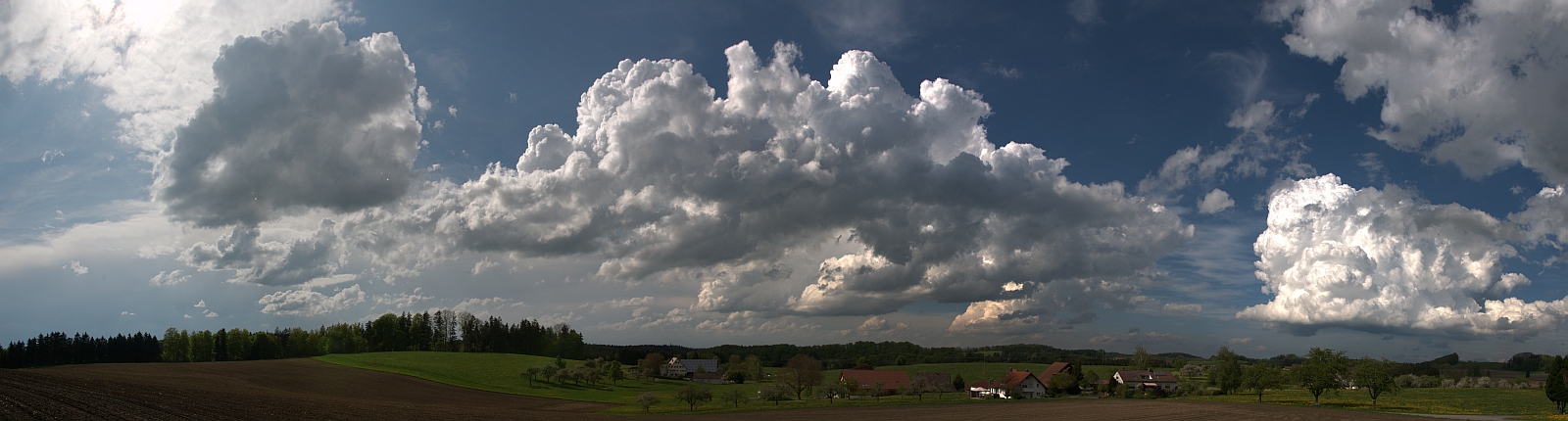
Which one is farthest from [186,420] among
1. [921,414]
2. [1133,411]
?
[1133,411]

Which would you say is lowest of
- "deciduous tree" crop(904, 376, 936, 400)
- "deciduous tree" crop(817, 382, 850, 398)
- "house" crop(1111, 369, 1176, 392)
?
"house" crop(1111, 369, 1176, 392)

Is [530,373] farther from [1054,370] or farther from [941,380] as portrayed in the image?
[1054,370]

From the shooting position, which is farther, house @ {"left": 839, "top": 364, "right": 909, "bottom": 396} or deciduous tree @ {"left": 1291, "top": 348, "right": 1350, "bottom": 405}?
house @ {"left": 839, "top": 364, "right": 909, "bottom": 396}

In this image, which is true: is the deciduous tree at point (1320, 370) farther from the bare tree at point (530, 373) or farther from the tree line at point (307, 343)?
the tree line at point (307, 343)

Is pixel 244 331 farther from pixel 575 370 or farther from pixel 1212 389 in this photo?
pixel 1212 389

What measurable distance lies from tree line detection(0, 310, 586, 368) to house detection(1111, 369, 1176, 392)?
390 ft

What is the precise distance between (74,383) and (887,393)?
90.1m

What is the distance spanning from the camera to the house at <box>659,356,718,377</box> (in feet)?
497

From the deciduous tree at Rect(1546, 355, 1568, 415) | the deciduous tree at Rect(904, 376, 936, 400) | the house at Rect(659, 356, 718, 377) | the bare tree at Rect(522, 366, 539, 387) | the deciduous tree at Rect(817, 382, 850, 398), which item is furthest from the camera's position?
the house at Rect(659, 356, 718, 377)

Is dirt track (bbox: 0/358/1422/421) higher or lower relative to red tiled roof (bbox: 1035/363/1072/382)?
higher

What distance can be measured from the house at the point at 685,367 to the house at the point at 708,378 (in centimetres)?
425

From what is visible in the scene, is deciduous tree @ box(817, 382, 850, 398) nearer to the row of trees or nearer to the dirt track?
the dirt track

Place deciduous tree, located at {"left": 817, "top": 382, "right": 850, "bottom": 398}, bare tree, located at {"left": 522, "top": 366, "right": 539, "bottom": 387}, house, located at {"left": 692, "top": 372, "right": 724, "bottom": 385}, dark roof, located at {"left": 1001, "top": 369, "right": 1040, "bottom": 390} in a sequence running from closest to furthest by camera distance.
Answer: deciduous tree, located at {"left": 817, "top": 382, "right": 850, "bottom": 398} → bare tree, located at {"left": 522, "top": 366, "right": 539, "bottom": 387} → dark roof, located at {"left": 1001, "top": 369, "right": 1040, "bottom": 390} → house, located at {"left": 692, "top": 372, "right": 724, "bottom": 385}

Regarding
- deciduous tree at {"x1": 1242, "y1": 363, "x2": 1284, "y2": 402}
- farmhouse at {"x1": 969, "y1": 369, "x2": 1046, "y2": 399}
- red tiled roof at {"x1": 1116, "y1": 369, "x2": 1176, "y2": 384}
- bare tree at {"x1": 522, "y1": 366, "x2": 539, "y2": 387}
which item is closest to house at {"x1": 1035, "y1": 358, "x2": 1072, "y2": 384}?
farmhouse at {"x1": 969, "y1": 369, "x2": 1046, "y2": 399}
